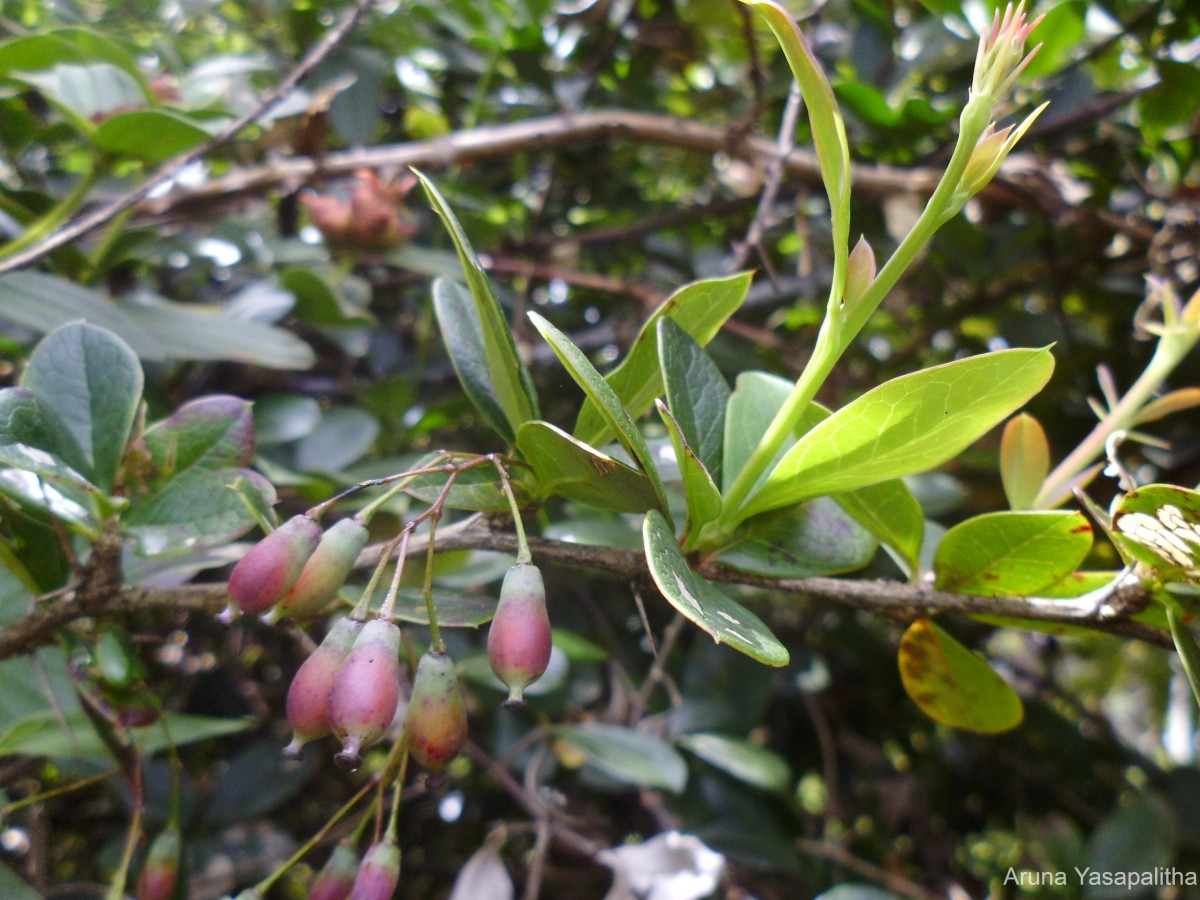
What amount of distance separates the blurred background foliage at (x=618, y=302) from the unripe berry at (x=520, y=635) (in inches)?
13.6

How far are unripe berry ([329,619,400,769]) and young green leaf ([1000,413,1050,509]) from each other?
0.53m

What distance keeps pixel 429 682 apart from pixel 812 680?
120 cm

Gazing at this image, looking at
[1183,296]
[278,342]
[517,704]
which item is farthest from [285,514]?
[1183,296]

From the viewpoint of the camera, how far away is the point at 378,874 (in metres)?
0.58

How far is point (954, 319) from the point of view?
4.71 ft

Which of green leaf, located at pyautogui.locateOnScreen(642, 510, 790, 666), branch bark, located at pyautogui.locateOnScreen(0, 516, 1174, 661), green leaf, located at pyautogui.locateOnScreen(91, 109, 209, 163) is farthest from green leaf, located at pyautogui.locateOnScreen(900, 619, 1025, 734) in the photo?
green leaf, located at pyautogui.locateOnScreen(91, 109, 209, 163)

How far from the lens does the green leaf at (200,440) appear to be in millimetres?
697

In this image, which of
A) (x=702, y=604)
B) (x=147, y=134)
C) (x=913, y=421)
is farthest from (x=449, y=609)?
(x=147, y=134)

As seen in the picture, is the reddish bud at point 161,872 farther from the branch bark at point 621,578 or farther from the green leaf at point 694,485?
the green leaf at point 694,485

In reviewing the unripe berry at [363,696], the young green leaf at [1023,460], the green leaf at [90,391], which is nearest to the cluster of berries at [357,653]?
the unripe berry at [363,696]

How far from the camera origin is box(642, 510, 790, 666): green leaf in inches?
17.4

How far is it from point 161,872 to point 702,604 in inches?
22.8

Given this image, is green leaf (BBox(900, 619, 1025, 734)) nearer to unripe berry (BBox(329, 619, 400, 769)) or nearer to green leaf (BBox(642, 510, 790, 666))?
green leaf (BBox(642, 510, 790, 666))

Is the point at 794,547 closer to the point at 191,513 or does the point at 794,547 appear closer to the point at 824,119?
the point at 824,119
